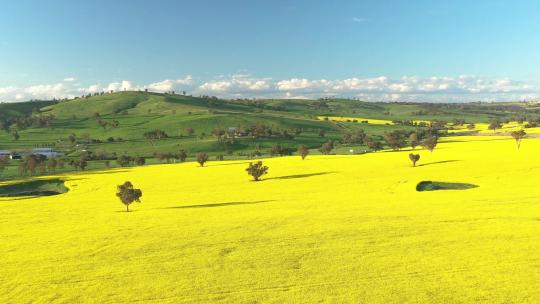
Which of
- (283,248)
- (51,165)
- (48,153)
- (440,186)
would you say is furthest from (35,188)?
(48,153)

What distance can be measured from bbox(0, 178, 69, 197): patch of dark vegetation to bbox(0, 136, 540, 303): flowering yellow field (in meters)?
25.1

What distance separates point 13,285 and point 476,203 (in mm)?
44561

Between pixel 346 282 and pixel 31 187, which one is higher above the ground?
pixel 346 282

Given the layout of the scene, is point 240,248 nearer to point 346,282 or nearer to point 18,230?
point 346,282

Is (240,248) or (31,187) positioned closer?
(240,248)

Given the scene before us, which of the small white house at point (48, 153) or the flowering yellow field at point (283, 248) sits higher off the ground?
the flowering yellow field at point (283, 248)

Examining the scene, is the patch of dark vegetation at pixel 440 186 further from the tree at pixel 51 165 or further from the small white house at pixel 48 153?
the small white house at pixel 48 153

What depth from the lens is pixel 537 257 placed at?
92.1 feet

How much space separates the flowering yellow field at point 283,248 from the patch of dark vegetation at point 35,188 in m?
25.1

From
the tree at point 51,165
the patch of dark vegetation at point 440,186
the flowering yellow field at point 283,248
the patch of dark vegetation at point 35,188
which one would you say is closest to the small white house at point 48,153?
the tree at point 51,165

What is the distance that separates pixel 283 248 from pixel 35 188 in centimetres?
7977

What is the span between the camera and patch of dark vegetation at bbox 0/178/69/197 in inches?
3420

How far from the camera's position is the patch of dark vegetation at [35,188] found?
285 ft

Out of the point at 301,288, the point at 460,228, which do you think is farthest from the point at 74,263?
the point at 460,228
